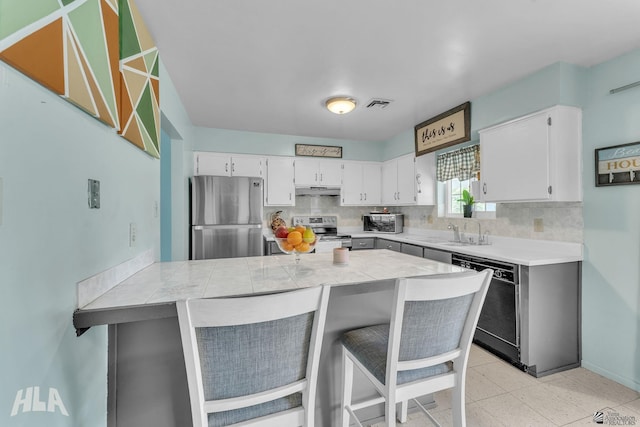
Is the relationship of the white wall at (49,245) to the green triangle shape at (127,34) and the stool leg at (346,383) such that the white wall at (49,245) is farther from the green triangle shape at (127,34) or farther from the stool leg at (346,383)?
the stool leg at (346,383)

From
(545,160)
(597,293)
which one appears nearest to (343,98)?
(545,160)

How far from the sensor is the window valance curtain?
3.30 m

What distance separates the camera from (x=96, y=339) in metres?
1.08

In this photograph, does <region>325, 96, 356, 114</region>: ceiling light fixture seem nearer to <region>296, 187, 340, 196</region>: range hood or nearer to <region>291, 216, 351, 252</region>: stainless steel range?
<region>296, 187, 340, 196</region>: range hood

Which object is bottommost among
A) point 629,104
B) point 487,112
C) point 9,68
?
point 9,68

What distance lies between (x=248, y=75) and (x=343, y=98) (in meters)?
0.95

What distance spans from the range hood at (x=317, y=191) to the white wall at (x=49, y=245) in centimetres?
326

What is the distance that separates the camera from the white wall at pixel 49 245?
70 cm

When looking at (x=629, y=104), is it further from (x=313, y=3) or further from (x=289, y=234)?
(x=289, y=234)

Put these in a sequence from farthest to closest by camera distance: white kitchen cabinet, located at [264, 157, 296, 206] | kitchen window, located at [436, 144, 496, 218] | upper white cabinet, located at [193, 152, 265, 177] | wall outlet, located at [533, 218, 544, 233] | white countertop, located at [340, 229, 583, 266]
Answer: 1. white kitchen cabinet, located at [264, 157, 296, 206]
2. upper white cabinet, located at [193, 152, 265, 177]
3. kitchen window, located at [436, 144, 496, 218]
4. wall outlet, located at [533, 218, 544, 233]
5. white countertop, located at [340, 229, 583, 266]

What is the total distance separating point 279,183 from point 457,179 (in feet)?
8.02

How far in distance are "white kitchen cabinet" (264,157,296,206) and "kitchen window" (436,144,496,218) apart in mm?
2093

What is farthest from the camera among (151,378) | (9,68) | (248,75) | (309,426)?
(248,75)
